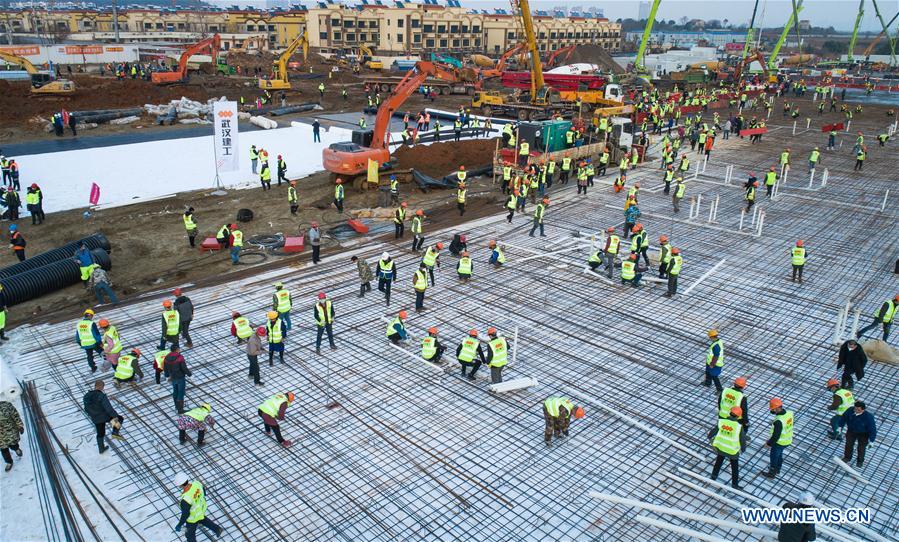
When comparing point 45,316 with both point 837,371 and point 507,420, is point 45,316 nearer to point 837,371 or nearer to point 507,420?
point 507,420

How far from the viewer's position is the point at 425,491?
10.1 meters

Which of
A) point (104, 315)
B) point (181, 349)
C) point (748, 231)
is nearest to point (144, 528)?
point (181, 349)

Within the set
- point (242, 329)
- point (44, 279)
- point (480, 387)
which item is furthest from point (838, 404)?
point (44, 279)

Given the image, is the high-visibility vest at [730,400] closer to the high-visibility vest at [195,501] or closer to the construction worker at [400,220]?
the high-visibility vest at [195,501]

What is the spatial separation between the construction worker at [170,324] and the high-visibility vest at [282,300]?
2.15 metres

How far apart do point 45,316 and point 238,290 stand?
4690 mm

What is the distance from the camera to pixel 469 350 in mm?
12859

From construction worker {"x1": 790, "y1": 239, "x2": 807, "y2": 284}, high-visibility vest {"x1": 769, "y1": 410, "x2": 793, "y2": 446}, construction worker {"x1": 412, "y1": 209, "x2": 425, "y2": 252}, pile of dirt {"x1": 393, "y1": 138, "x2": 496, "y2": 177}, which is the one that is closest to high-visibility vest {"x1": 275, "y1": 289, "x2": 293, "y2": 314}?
construction worker {"x1": 412, "y1": 209, "x2": 425, "y2": 252}

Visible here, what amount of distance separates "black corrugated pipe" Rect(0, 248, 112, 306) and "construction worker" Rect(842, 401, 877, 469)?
18.3 meters

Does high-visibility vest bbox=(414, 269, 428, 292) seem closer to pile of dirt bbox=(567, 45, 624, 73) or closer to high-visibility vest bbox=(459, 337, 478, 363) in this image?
high-visibility vest bbox=(459, 337, 478, 363)

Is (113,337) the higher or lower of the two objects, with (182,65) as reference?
lower

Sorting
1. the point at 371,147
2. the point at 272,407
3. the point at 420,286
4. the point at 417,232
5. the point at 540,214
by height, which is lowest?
the point at 272,407

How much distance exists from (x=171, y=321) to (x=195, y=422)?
11.7 ft

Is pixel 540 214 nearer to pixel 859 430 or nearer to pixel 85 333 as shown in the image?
pixel 859 430
